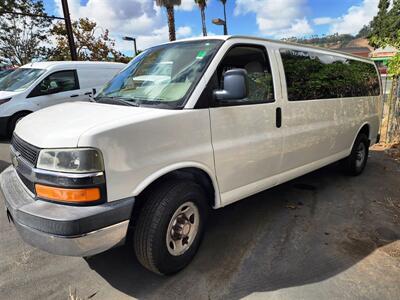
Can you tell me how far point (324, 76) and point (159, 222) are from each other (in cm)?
311

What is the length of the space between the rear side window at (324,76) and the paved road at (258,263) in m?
1.51

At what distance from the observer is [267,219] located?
154 inches

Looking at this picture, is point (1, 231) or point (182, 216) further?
point (1, 231)

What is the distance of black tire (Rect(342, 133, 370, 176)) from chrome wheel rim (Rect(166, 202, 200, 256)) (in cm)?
352

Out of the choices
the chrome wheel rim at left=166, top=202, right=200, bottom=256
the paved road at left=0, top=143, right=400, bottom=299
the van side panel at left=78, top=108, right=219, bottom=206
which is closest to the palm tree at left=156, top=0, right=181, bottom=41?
the paved road at left=0, top=143, right=400, bottom=299

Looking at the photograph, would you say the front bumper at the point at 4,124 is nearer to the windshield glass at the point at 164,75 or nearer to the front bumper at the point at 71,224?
the windshield glass at the point at 164,75

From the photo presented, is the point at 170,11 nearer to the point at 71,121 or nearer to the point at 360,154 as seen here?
the point at 360,154

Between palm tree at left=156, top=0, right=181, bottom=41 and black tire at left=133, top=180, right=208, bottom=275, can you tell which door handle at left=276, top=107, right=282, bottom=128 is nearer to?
black tire at left=133, top=180, right=208, bottom=275

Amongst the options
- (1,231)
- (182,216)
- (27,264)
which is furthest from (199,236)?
(1,231)

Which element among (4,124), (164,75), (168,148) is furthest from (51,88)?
(168,148)

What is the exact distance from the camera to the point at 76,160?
2.12 m

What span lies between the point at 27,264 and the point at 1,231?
882 mm

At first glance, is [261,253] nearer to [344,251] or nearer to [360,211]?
[344,251]

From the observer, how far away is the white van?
25.1ft
